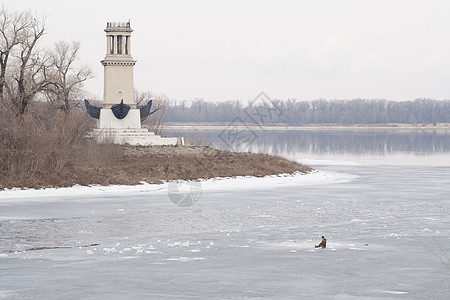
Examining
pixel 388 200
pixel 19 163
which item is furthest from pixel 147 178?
pixel 388 200

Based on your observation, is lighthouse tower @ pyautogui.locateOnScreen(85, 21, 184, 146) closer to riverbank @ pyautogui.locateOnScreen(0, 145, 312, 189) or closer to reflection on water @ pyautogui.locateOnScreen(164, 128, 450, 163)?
riverbank @ pyautogui.locateOnScreen(0, 145, 312, 189)

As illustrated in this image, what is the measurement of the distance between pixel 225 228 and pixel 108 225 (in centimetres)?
323

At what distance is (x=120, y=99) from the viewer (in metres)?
36.8

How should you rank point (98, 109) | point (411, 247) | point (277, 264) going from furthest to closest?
point (98, 109), point (411, 247), point (277, 264)

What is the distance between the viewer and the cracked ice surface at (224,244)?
435 inches

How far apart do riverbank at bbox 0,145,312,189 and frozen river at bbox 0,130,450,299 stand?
118 centimetres

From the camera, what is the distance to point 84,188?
26.9 metres

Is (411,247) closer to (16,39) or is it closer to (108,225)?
(108,225)

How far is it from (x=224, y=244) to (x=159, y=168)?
54.7ft

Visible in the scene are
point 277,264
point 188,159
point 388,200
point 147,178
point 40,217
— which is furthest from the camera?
point 188,159

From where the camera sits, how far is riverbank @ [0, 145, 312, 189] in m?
27.6

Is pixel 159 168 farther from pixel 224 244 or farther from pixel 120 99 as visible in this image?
pixel 224 244

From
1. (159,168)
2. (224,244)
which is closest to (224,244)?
(224,244)

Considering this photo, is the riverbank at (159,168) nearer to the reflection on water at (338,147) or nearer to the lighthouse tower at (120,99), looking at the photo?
the lighthouse tower at (120,99)
